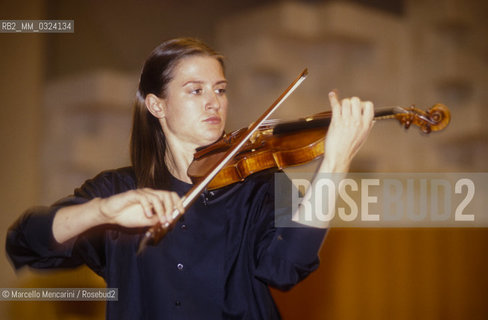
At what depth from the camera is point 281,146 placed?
110cm

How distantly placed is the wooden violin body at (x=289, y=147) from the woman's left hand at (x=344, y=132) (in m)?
0.08

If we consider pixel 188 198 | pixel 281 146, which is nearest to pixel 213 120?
pixel 281 146

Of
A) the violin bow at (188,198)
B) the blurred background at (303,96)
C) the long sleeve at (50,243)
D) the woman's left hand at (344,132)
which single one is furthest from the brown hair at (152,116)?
the blurred background at (303,96)

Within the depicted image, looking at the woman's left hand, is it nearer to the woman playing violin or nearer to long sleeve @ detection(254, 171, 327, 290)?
the woman playing violin

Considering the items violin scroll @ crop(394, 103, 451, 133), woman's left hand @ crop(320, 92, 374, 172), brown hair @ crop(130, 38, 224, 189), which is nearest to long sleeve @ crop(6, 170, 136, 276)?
brown hair @ crop(130, 38, 224, 189)

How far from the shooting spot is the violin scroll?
3.47ft

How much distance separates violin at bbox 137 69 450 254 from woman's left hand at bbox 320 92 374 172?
8cm

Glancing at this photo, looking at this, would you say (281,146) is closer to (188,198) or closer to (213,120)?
(213,120)

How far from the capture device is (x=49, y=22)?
1.93 metres

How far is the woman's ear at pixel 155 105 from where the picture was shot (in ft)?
3.99

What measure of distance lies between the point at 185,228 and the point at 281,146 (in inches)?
10.8

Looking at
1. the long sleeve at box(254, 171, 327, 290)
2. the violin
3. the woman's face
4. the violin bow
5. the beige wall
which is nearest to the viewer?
the violin bow

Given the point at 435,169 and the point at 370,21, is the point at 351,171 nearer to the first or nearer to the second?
the point at 435,169

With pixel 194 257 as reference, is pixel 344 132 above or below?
above
